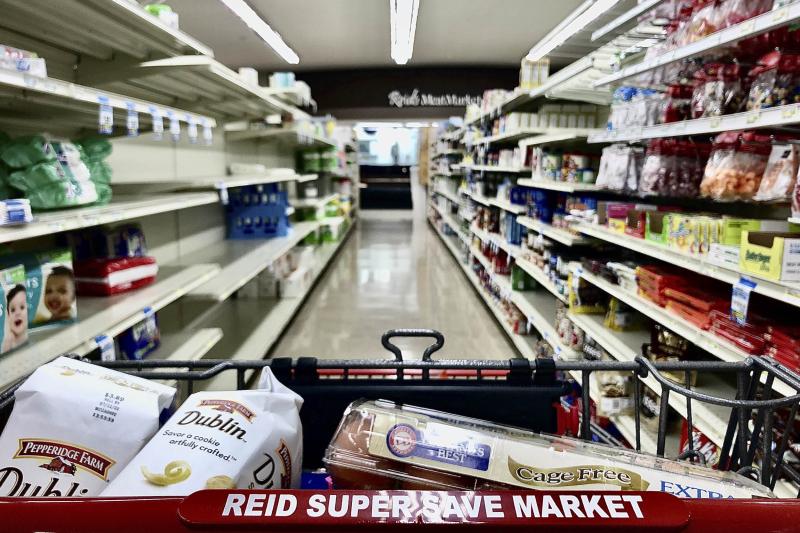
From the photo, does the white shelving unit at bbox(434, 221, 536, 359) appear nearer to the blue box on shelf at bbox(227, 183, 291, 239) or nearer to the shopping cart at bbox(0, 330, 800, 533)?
the blue box on shelf at bbox(227, 183, 291, 239)

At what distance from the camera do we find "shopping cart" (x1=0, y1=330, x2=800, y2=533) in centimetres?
60

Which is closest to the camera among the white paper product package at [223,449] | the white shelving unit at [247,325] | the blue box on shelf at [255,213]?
the white paper product package at [223,449]

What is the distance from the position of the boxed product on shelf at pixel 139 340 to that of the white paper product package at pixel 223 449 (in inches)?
68.3

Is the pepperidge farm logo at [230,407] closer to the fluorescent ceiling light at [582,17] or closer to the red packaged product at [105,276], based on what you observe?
the red packaged product at [105,276]

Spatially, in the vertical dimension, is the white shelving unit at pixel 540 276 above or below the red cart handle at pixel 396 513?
below

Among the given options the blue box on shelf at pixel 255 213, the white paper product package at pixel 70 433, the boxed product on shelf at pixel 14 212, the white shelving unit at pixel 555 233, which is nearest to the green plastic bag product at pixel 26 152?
the boxed product on shelf at pixel 14 212

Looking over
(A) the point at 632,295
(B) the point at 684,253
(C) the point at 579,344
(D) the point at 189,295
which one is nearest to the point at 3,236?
(D) the point at 189,295

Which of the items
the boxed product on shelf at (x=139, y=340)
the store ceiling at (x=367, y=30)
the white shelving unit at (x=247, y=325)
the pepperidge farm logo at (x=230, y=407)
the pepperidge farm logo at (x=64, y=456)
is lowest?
the white shelving unit at (x=247, y=325)

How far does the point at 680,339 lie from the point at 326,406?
1.71 metres

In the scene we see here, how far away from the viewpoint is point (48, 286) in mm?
1985

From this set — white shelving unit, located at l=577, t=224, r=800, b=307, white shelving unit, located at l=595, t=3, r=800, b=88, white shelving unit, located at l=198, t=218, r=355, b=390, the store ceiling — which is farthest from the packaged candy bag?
the store ceiling

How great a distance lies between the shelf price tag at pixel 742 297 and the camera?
1.58 meters

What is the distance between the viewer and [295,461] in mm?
967

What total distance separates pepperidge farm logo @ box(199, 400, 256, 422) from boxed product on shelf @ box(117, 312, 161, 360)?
5.59 feet
